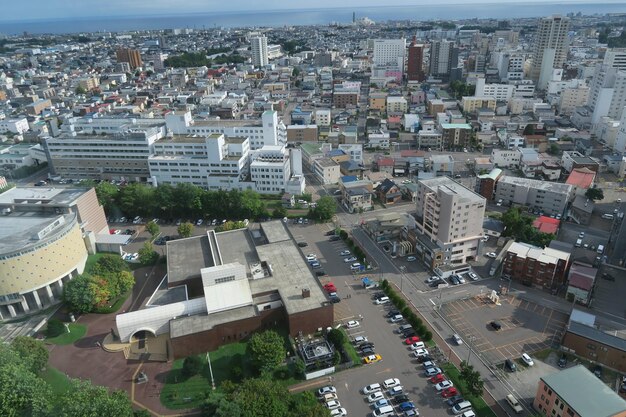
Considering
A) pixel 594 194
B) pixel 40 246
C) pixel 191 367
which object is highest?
pixel 40 246

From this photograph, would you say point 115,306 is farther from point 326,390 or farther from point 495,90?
point 495,90

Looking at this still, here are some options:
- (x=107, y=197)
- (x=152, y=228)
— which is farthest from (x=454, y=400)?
(x=107, y=197)

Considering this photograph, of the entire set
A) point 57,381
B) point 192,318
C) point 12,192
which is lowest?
point 57,381

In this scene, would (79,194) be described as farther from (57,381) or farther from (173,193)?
(57,381)

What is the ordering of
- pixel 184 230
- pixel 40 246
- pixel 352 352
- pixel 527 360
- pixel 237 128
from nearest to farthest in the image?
pixel 527 360, pixel 352 352, pixel 40 246, pixel 184 230, pixel 237 128

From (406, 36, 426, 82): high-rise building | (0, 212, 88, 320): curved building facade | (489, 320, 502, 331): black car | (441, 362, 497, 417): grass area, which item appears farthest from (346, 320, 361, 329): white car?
(406, 36, 426, 82): high-rise building

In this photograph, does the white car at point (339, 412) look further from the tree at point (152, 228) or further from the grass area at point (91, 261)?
the tree at point (152, 228)

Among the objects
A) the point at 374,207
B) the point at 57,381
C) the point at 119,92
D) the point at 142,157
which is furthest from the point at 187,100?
the point at 57,381
